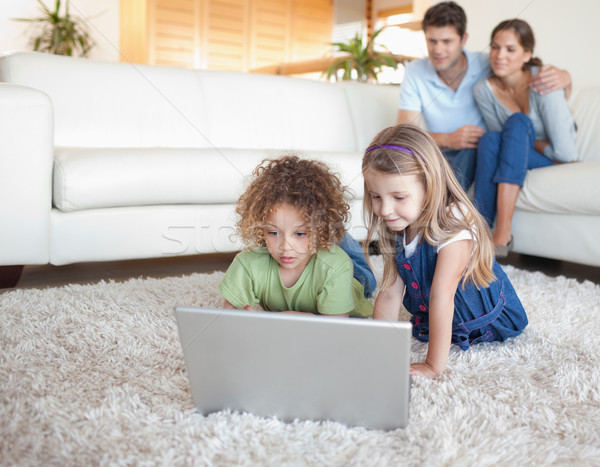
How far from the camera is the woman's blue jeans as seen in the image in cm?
213

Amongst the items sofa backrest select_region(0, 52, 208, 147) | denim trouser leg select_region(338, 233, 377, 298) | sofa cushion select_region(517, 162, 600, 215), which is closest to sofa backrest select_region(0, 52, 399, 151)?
sofa backrest select_region(0, 52, 208, 147)

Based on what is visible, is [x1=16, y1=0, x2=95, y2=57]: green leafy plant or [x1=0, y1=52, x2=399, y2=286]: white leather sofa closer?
[x1=0, y1=52, x2=399, y2=286]: white leather sofa

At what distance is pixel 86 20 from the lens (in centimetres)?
502

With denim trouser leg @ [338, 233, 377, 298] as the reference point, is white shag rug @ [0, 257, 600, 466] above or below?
below

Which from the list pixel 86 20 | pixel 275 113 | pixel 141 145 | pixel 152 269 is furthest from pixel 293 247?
pixel 86 20

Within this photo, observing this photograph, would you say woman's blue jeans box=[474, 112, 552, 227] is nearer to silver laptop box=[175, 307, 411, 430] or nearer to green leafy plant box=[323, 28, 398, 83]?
silver laptop box=[175, 307, 411, 430]

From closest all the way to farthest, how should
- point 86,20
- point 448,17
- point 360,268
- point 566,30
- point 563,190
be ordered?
point 360,268
point 563,190
point 448,17
point 566,30
point 86,20

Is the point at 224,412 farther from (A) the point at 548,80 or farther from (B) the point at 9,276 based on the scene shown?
(A) the point at 548,80

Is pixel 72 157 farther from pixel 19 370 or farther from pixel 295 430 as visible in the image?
pixel 295 430

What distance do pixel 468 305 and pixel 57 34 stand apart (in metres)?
4.42

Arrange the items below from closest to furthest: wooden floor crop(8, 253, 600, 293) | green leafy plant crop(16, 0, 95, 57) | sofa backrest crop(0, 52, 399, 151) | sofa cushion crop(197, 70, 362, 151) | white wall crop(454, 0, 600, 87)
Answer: wooden floor crop(8, 253, 600, 293), sofa backrest crop(0, 52, 399, 151), sofa cushion crop(197, 70, 362, 151), white wall crop(454, 0, 600, 87), green leafy plant crop(16, 0, 95, 57)

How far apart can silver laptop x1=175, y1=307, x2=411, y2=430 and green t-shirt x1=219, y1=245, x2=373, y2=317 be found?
0.37 m

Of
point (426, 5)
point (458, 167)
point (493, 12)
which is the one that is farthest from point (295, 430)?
point (426, 5)

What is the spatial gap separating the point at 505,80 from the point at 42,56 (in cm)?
182
